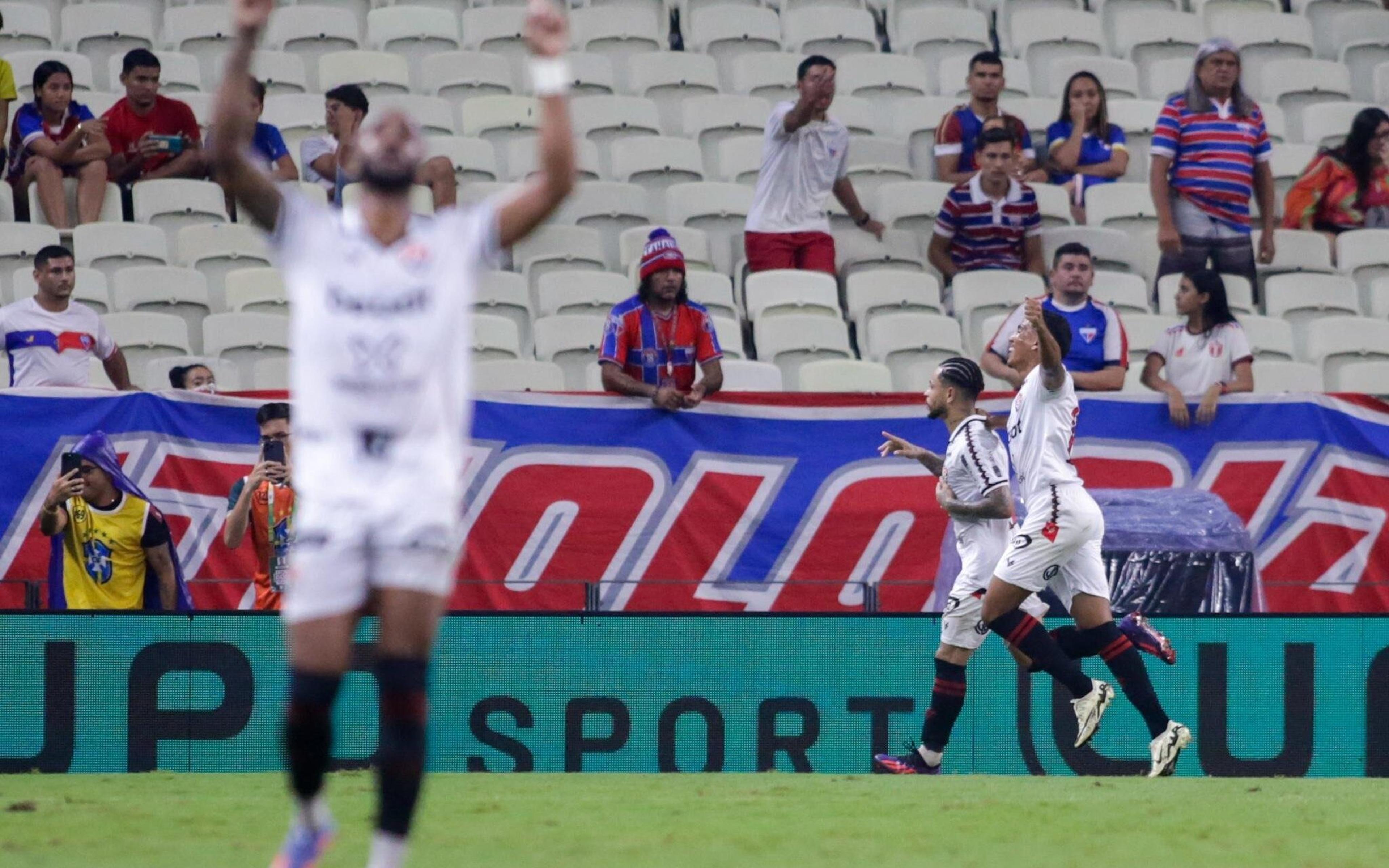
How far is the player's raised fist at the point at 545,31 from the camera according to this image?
5094 mm

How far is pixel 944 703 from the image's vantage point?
30.7 ft

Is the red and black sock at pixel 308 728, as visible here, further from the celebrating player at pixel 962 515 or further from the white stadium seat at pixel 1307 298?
the white stadium seat at pixel 1307 298

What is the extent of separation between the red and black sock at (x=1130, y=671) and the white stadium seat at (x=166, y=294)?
621 cm

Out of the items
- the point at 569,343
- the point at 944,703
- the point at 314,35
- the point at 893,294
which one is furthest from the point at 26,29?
the point at 944,703

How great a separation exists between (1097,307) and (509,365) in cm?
349

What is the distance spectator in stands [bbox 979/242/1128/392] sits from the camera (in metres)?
12.0

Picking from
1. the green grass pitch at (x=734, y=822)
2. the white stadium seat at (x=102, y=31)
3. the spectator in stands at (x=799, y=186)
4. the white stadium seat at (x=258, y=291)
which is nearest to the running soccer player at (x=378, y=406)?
the green grass pitch at (x=734, y=822)

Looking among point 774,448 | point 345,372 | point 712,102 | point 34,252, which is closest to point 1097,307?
point 774,448

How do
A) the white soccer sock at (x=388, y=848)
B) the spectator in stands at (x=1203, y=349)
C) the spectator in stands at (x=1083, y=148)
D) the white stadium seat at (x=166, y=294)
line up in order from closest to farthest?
the white soccer sock at (x=388, y=848)
the spectator in stands at (x=1203, y=349)
the white stadium seat at (x=166, y=294)
the spectator in stands at (x=1083, y=148)

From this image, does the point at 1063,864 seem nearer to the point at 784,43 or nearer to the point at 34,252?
the point at 34,252

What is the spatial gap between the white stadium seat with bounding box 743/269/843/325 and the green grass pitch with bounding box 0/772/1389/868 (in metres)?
4.88

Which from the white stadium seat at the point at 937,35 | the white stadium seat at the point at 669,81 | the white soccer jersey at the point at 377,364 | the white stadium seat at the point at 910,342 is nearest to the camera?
the white soccer jersey at the point at 377,364

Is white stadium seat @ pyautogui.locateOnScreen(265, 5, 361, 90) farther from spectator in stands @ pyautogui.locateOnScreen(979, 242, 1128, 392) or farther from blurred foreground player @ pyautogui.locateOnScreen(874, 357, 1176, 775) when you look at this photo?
blurred foreground player @ pyautogui.locateOnScreen(874, 357, 1176, 775)

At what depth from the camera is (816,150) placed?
13.5 m
